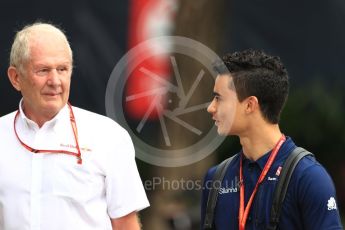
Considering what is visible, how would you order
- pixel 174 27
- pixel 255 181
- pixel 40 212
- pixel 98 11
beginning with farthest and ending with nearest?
1. pixel 98 11
2. pixel 174 27
3. pixel 255 181
4. pixel 40 212

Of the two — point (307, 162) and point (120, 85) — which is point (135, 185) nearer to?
point (307, 162)

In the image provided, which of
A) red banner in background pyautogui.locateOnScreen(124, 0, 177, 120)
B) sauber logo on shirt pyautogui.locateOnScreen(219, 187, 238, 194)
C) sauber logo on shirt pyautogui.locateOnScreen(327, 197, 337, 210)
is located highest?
red banner in background pyautogui.locateOnScreen(124, 0, 177, 120)

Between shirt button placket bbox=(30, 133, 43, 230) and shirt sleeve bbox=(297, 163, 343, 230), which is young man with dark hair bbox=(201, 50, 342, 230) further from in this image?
shirt button placket bbox=(30, 133, 43, 230)

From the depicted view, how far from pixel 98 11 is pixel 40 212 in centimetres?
685

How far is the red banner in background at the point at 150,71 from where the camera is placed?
10.2 meters

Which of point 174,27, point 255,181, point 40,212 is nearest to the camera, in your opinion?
point 40,212

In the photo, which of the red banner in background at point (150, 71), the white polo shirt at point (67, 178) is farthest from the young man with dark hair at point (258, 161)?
the red banner in background at point (150, 71)

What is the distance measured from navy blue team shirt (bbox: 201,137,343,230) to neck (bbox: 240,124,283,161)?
39 mm

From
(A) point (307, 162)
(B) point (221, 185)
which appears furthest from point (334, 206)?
(B) point (221, 185)

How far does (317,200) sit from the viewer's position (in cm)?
520

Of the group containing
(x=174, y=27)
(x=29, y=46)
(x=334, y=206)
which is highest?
(x=174, y=27)

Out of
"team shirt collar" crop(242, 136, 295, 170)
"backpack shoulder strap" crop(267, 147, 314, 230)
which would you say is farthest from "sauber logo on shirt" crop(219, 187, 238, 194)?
"backpack shoulder strap" crop(267, 147, 314, 230)

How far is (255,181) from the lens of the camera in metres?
5.53

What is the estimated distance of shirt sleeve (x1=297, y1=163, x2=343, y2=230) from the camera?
17.1 feet
